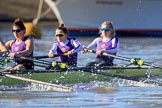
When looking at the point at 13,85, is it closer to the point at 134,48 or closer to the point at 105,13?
the point at 134,48

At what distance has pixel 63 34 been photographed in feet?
54.4

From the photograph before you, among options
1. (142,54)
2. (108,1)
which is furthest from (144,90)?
(108,1)

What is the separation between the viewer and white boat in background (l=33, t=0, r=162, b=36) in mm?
32469

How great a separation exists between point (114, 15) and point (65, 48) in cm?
1600

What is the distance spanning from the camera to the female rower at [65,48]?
16.5 m

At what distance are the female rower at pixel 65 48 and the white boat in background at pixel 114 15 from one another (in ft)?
51.8

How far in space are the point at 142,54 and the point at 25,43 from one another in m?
8.62

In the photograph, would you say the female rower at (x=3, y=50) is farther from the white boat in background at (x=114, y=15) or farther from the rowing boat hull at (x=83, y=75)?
the white boat in background at (x=114, y=15)

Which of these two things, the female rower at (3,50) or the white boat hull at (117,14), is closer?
the female rower at (3,50)

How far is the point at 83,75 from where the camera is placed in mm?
15867

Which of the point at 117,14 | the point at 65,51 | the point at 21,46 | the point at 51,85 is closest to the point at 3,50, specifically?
the point at 21,46

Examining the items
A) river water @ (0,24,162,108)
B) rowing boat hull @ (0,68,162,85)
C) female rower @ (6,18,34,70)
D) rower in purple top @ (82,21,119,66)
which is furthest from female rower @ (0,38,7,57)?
rower in purple top @ (82,21,119,66)

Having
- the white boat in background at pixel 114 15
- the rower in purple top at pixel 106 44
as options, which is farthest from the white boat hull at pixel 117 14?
the rower in purple top at pixel 106 44

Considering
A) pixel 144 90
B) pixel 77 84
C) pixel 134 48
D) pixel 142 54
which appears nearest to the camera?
pixel 144 90
